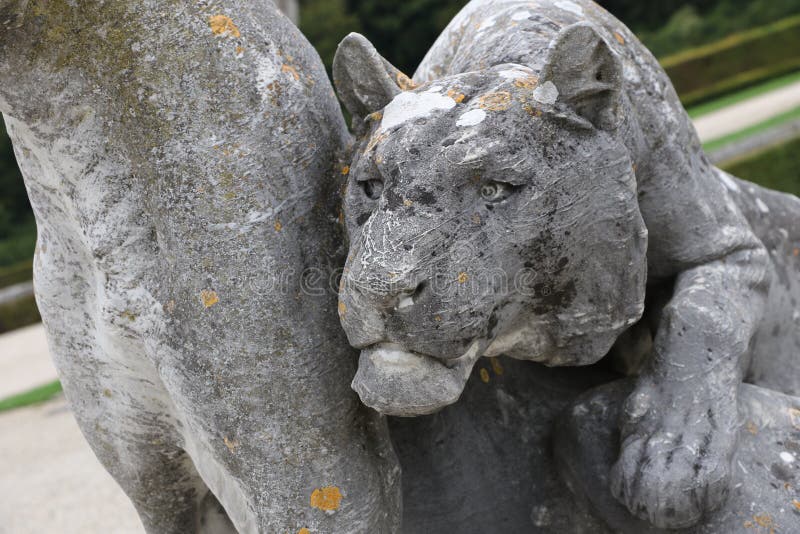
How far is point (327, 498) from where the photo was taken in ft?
5.27

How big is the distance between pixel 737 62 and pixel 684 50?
152cm

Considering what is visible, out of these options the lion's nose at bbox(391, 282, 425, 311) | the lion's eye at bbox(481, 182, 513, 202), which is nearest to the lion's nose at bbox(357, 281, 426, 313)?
the lion's nose at bbox(391, 282, 425, 311)

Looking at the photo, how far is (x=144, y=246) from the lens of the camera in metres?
1.64

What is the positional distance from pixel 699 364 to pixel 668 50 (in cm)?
1530

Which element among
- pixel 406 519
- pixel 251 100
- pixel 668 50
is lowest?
pixel 668 50

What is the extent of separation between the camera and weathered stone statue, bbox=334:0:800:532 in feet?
4.38

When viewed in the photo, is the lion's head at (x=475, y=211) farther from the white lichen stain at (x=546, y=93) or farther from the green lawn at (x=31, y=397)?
the green lawn at (x=31, y=397)

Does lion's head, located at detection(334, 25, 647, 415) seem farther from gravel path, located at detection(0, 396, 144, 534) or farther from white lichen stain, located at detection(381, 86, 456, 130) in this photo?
gravel path, located at detection(0, 396, 144, 534)

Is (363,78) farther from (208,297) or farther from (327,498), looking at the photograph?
(327,498)

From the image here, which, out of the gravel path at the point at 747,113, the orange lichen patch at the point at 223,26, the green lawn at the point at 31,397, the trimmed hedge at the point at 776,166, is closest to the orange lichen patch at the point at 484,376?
the orange lichen patch at the point at 223,26

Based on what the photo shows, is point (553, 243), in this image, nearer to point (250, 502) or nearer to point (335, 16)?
point (250, 502)

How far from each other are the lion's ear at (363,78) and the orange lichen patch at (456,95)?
0.13 metres

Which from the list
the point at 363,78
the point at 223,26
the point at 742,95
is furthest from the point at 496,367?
the point at 742,95

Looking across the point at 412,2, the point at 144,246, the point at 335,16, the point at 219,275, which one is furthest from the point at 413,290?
the point at 412,2
